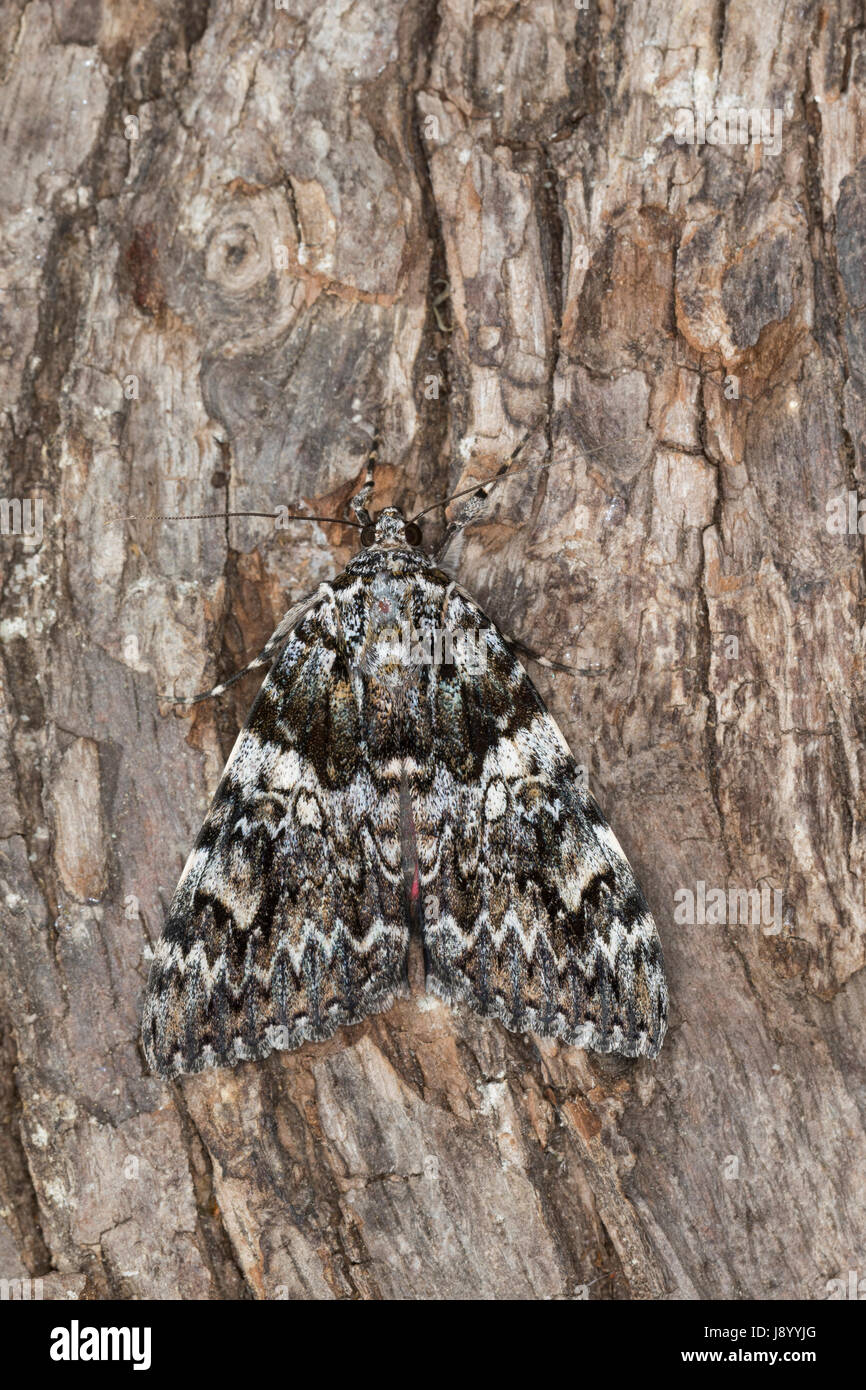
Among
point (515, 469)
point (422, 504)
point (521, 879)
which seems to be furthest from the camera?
point (422, 504)

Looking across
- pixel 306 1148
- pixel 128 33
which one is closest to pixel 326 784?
pixel 306 1148

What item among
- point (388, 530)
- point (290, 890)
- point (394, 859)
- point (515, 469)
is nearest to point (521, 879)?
point (394, 859)

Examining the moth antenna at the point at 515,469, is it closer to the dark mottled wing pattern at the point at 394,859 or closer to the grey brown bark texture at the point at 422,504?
the grey brown bark texture at the point at 422,504

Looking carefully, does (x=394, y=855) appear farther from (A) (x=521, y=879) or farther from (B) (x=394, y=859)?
(A) (x=521, y=879)

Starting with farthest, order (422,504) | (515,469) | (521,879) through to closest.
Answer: (422,504)
(515,469)
(521,879)

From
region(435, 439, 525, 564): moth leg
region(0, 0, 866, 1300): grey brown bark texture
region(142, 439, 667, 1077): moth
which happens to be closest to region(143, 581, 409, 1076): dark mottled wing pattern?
region(142, 439, 667, 1077): moth

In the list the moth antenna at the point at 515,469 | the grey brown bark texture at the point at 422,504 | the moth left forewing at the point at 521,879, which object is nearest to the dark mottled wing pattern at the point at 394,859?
the moth left forewing at the point at 521,879

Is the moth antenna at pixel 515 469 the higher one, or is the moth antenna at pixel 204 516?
the moth antenna at pixel 515 469

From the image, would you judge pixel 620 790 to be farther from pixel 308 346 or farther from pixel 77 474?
pixel 77 474
